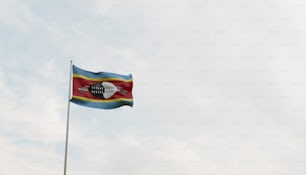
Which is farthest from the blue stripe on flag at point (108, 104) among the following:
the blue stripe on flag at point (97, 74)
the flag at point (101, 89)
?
the blue stripe on flag at point (97, 74)

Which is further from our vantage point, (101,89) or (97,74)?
(97,74)

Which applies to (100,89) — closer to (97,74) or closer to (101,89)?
(101,89)

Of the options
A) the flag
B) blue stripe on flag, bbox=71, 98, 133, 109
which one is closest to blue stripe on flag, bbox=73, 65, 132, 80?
the flag

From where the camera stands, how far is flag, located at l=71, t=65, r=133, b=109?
109ft

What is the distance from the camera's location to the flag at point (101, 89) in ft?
109

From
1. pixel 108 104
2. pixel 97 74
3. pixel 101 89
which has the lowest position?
pixel 108 104

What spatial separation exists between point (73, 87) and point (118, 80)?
9.68 feet

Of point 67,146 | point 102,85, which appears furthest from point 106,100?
point 67,146

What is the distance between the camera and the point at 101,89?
34000 millimetres

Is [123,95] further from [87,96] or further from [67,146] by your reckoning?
[67,146]

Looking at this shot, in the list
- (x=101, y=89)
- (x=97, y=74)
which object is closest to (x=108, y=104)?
(x=101, y=89)

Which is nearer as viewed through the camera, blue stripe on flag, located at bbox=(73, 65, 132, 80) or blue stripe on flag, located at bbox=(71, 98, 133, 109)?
blue stripe on flag, located at bbox=(71, 98, 133, 109)

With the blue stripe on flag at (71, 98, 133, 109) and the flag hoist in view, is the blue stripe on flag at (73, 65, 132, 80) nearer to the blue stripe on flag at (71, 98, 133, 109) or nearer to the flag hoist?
the flag hoist

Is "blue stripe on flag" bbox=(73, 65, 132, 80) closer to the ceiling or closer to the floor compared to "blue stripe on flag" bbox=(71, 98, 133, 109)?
closer to the ceiling
